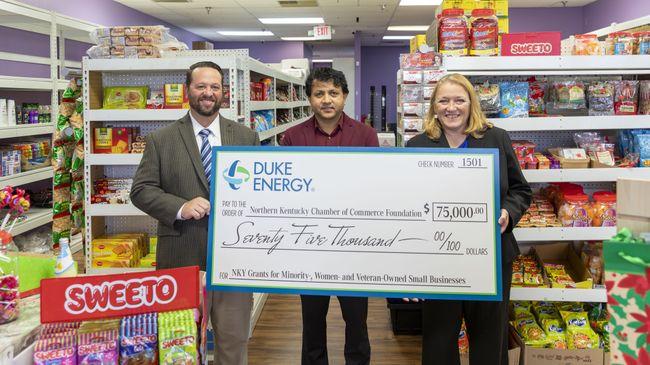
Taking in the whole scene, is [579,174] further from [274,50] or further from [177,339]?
[274,50]

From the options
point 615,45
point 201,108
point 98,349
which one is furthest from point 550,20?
point 98,349

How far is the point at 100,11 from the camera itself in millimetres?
9930

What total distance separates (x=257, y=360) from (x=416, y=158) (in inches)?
92.4

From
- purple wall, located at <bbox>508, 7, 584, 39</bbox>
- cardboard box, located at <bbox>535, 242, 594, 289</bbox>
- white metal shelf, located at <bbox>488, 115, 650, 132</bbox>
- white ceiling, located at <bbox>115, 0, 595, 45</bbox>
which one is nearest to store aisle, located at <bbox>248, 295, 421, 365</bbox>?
cardboard box, located at <bbox>535, 242, 594, 289</bbox>

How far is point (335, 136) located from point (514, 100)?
1180 mm

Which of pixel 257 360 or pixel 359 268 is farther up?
pixel 359 268

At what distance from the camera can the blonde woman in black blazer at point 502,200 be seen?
2.37m

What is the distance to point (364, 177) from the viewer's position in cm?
192

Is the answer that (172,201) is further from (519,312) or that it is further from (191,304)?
(519,312)

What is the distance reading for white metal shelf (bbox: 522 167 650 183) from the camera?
10.2 feet

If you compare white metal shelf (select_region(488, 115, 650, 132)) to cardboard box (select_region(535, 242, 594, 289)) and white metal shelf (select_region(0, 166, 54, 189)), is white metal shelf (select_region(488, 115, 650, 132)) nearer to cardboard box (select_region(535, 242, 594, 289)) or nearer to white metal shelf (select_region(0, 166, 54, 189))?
cardboard box (select_region(535, 242, 594, 289))

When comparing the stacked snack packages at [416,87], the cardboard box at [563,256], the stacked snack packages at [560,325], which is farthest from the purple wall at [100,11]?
the stacked snack packages at [560,325]

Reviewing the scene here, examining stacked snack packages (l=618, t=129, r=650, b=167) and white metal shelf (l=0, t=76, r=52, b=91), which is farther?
white metal shelf (l=0, t=76, r=52, b=91)

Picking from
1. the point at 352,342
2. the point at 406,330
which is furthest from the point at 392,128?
the point at 352,342
